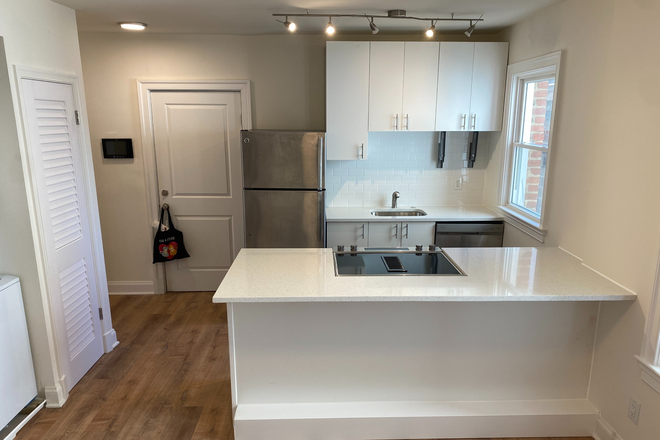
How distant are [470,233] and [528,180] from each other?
0.65 m

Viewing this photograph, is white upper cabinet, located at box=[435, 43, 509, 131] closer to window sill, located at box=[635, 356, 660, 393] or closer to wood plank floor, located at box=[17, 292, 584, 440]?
window sill, located at box=[635, 356, 660, 393]

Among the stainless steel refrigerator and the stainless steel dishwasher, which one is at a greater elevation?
the stainless steel refrigerator

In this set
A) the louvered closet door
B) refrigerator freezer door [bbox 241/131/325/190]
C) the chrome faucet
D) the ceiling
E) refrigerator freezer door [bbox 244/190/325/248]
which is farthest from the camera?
the chrome faucet

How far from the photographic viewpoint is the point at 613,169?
230 cm

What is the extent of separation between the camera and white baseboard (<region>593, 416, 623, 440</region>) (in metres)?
2.27

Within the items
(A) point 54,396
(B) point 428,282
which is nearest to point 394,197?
(B) point 428,282

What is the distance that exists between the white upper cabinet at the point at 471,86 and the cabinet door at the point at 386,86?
343mm

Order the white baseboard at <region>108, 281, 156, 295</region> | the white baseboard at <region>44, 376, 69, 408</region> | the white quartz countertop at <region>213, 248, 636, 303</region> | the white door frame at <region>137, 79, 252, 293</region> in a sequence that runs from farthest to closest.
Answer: the white baseboard at <region>108, 281, 156, 295</region> → the white door frame at <region>137, 79, 252, 293</region> → the white baseboard at <region>44, 376, 69, 408</region> → the white quartz countertop at <region>213, 248, 636, 303</region>

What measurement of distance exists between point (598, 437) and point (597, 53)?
81.6 inches

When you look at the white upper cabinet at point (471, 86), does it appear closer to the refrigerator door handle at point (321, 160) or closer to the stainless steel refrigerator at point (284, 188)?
the refrigerator door handle at point (321, 160)

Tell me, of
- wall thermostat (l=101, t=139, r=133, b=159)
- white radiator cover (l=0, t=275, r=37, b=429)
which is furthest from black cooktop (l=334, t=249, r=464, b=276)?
wall thermostat (l=101, t=139, r=133, b=159)

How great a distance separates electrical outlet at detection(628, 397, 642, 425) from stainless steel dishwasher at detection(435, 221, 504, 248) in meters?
1.84

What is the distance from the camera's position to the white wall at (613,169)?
2.04 m

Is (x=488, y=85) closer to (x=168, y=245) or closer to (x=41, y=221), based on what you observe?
(x=168, y=245)
